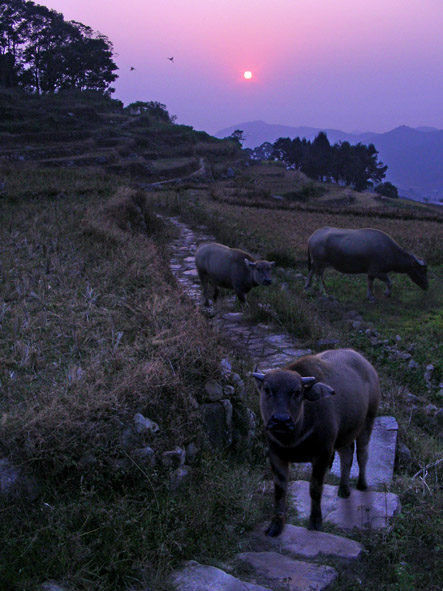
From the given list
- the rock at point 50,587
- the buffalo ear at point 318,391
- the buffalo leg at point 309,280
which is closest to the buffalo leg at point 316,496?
the buffalo ear at point 318,391

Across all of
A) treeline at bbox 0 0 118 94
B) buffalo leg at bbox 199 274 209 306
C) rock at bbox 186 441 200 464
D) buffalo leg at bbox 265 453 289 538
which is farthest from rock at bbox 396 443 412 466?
treeline at bbox 0 0 118 94

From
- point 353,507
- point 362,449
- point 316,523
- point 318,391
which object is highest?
point 318,391

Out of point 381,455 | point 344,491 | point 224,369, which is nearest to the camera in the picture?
point 344,491

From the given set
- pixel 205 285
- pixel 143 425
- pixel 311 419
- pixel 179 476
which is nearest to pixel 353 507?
pixel 311 419

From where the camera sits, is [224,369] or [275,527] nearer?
[275,527]

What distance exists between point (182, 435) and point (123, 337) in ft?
5.57

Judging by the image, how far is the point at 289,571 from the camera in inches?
127

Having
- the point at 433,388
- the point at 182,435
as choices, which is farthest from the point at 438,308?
the point at 182,435

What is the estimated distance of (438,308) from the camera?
11148mm

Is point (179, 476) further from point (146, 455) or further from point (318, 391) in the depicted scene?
point (318, 391)

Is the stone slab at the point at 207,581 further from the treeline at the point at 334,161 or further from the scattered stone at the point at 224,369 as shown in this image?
the treeline at the point at 334,161

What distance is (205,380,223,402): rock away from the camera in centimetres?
486

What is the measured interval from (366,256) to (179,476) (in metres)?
8.92

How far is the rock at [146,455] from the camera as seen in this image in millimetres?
3893
